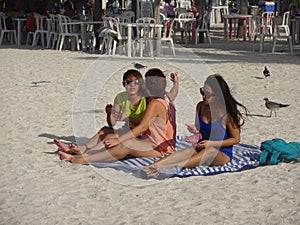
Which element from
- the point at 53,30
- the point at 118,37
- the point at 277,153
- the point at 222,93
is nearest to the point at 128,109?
the point at 222,93

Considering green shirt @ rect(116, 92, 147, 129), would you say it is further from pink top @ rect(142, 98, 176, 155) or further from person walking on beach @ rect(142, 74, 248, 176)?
person walking on beach @ rect(142, 74, 248, 176)

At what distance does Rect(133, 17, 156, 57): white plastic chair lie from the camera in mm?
14211

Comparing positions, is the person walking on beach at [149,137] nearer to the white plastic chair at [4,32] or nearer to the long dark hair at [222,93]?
the long dark hair at [222,93]

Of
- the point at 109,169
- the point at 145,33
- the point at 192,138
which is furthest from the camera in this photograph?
the point at 145,33

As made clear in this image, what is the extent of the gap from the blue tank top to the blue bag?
327mm

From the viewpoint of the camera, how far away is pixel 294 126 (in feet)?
23.4

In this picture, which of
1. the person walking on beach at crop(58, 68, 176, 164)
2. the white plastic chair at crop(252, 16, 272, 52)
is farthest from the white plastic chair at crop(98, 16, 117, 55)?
the person walking on beach at crop(58, 68, 176, 164)

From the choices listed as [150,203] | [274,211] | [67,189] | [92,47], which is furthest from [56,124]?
[92,47]

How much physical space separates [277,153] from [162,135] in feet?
3.32

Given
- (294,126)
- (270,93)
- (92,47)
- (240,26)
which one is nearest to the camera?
(294,126)

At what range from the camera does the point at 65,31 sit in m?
16.2

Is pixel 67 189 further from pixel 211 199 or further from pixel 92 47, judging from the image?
pixel 92 47

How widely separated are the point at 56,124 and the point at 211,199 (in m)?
3.17

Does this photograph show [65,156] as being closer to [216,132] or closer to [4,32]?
[216,132]
